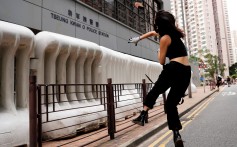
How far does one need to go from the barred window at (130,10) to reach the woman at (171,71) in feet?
30.2

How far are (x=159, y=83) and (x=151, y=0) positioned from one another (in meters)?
23.3

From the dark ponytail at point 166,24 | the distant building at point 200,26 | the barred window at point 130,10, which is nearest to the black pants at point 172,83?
the dark ponytail at point 166,24

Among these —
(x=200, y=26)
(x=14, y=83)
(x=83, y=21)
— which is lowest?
(x=14, y=83)

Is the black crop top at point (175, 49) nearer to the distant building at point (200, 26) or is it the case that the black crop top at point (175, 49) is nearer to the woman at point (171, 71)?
the woman at point (171, 71)

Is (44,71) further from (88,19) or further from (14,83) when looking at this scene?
(88,19)

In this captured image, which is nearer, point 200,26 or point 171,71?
point 171,71

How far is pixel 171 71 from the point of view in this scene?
134 inches

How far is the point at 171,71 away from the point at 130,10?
53.3 ft

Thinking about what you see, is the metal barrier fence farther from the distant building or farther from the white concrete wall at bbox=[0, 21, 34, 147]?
the distant building

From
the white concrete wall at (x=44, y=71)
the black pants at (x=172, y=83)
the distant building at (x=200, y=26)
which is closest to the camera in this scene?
the black pants at (x=172, y=83)

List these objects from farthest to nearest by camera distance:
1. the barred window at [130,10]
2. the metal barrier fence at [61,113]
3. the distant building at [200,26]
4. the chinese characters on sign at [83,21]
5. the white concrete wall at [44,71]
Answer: the distant building at [200,26], the barred window at [130,10], the chinese characters on sign at [83,21], the white concrete wall at [44,71], the metal barrier fence at [61,113]

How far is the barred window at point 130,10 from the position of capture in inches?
567

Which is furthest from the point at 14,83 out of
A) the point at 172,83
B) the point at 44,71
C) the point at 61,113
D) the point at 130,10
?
the point at 130,10

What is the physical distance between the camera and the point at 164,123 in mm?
7914
